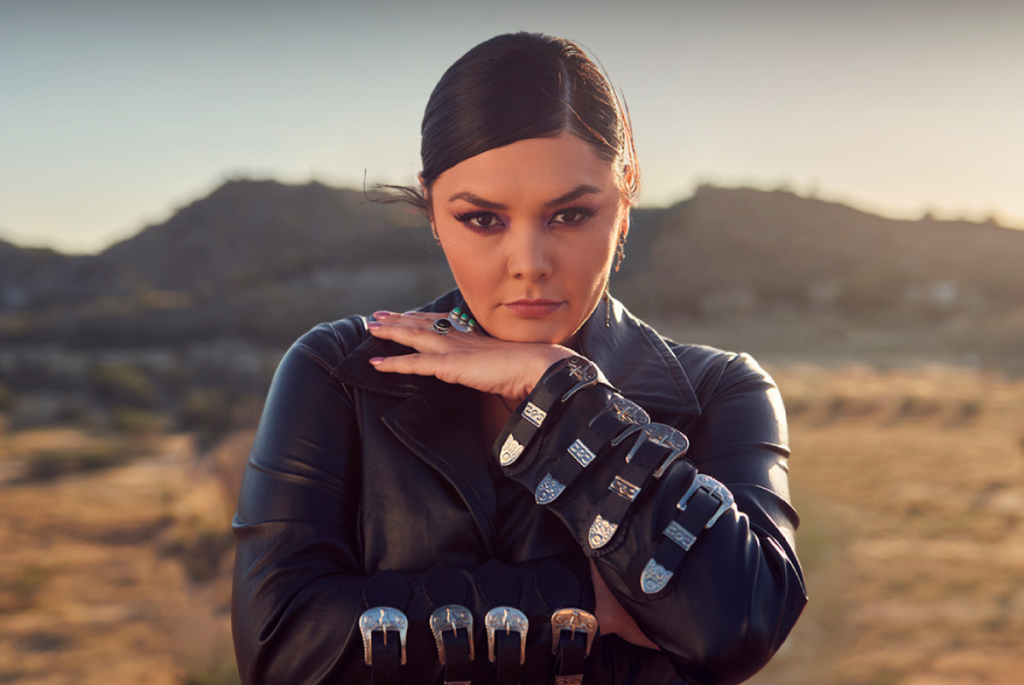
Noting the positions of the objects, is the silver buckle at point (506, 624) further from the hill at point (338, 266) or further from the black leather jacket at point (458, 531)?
the hill at point (338, 266)

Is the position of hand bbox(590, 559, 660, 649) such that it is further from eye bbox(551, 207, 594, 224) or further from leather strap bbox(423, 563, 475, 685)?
eye bbox(551, 207, 594, 224)

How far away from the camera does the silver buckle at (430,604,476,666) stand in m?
1.60

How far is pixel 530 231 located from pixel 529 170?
0.16m

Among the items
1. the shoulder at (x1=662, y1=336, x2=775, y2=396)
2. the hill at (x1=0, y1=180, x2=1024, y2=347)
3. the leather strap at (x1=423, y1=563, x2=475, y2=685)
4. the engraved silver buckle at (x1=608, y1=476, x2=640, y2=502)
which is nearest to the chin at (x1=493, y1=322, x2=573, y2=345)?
the engraved silver buckle at (x1=608, y1=476, x2=640, y2=502)

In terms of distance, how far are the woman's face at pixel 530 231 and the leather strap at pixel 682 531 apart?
594 millimetres

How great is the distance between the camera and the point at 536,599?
1674mm

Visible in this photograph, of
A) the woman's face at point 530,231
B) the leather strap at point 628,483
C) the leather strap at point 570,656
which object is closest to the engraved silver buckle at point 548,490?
the leather strap at point 628,483

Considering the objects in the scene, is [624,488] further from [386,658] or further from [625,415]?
[386,658]

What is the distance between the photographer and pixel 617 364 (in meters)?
2.24

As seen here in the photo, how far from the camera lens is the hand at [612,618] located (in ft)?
5.63

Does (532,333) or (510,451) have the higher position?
(532,333)

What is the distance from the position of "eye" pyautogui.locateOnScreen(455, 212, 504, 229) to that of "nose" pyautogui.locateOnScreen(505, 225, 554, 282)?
0.18ft

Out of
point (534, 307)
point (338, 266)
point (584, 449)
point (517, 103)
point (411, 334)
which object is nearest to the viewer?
point (584, 449)

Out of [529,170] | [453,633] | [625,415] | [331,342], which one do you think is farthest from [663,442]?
[331,342]
